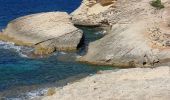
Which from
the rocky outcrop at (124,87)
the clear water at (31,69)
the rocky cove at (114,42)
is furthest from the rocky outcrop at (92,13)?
the rocky outcrop at (124,87)

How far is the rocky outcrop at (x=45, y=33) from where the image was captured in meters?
61.0

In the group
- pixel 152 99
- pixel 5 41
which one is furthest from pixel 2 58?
pixel 152 99

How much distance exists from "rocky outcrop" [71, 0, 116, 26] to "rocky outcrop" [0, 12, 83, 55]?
8880 mm

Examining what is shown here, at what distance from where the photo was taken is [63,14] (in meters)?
67.1

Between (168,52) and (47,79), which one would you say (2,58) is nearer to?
(47,79)

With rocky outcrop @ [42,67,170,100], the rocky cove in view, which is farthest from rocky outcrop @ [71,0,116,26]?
rocky outcrop @ [42,67,170,100]

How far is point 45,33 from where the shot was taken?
206 feet

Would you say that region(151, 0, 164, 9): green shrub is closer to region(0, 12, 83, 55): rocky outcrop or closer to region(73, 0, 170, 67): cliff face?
region(73, 0, 170, 67): cliff face

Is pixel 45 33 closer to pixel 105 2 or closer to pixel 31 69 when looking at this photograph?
pixel 31 69

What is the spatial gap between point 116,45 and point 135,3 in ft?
44.0

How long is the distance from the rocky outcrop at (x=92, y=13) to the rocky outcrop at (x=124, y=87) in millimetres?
32506

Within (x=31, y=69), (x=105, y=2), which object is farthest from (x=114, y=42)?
(x=105, y=2)

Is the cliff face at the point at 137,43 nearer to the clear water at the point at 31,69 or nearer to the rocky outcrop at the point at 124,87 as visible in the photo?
the clear water at the point at 31,69

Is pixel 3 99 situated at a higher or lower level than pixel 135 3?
lower
